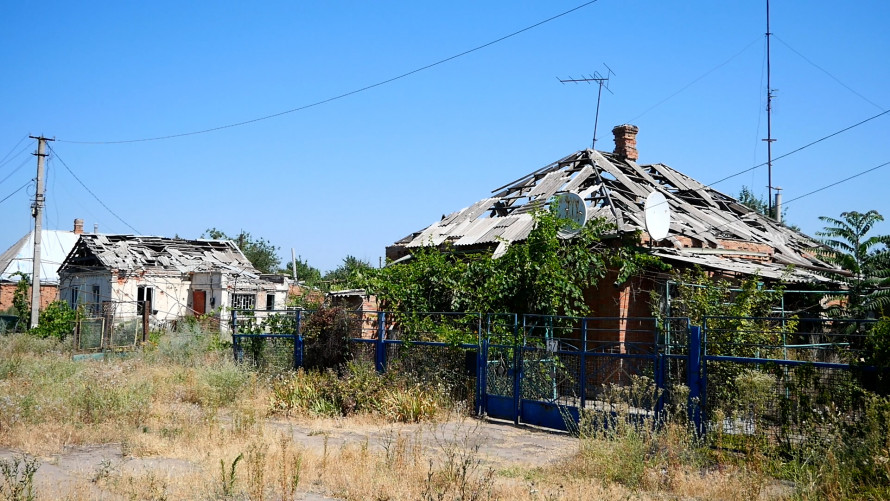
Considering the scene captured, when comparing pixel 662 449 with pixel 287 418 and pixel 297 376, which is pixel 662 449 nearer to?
pixel 287 418

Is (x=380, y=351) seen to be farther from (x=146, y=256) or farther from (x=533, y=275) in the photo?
(x=146, y=256)

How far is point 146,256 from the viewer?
3456 centimetres

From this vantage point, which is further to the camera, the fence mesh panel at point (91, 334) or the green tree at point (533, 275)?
the fence mesh panel at point (91, 334)

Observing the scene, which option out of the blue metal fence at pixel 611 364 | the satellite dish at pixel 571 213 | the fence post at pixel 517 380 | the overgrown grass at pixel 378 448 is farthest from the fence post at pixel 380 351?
the satellite dish at pixel 571 213

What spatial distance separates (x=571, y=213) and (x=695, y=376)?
6.04m

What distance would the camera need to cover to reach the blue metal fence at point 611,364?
841cm

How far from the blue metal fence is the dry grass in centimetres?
73

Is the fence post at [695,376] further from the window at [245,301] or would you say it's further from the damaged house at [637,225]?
the window at [245,301]

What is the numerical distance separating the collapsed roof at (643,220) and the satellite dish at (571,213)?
573 mm

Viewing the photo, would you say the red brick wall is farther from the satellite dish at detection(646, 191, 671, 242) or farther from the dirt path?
the satellite dish at detection(646, 191, 671, 242)

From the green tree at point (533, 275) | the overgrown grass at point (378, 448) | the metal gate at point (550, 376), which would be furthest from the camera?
the green tree at point (533, 275)

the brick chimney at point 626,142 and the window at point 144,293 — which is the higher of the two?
the brick chimney at point 626,142

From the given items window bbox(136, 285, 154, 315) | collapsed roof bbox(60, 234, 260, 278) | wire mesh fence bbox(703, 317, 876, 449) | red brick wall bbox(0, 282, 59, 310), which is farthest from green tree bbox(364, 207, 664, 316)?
red brick wall bbox(0, 282, 59, 310)

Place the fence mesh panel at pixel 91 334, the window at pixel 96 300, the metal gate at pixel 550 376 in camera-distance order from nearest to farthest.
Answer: the metal gate at pixel 550 376, the fence mesh panel at pixel 91 334, the window at pixel 96 300
